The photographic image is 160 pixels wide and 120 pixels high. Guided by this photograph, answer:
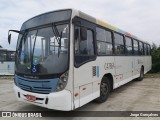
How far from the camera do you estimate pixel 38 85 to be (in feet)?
16.9

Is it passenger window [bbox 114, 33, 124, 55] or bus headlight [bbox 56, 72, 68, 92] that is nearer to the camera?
bus headlight [bbox 56, 72, 68, 92]

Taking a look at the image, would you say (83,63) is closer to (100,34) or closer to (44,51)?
(44,51)

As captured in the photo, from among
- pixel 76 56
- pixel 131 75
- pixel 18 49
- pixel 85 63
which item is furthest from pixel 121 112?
pixel 131 75

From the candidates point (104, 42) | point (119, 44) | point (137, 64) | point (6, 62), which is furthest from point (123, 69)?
point (6, 62)

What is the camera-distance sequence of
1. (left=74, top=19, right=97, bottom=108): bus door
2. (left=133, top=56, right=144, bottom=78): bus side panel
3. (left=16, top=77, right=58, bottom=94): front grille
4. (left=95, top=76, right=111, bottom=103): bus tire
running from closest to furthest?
1. (left=16, top=77, right=58, bottom=94): front grille
2. (left=74, top=19, right=97, bottom=108): bus door
3. (left=95, top=76, right=111, bottom=103): bus tire
4. (left=133, top=56, right=144, bottom=78): bus side panel

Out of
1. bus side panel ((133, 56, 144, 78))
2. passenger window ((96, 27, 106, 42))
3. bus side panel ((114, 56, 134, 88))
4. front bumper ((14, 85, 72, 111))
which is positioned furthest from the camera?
bus side panel ((133, 56, 144, 78))

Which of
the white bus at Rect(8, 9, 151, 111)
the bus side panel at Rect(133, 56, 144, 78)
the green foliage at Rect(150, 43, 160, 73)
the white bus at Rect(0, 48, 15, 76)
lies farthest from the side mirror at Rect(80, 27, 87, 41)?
the green foliage at Rect(150, 43, 160, 73)

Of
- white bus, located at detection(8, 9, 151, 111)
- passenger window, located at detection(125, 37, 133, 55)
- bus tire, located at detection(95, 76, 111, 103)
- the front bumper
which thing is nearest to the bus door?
white bus, located at detection(8, 9, 151, 111)

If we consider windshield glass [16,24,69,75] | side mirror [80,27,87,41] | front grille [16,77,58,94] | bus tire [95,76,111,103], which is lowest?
bus tire [95,76,111,103]

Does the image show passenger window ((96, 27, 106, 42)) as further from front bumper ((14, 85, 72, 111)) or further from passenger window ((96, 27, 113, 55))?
front bumper ((14, 85, 72, 111))

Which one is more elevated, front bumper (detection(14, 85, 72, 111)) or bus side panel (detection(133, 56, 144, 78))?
bus side panel (detection(133, 56, 144, 78))

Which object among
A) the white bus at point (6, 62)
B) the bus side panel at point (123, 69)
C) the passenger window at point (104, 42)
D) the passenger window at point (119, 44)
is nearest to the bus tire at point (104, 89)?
the bus side panel at point (123, 69)

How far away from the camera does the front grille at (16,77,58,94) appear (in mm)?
4911

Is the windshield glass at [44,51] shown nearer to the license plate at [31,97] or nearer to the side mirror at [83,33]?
the side mirror at [83,33]
